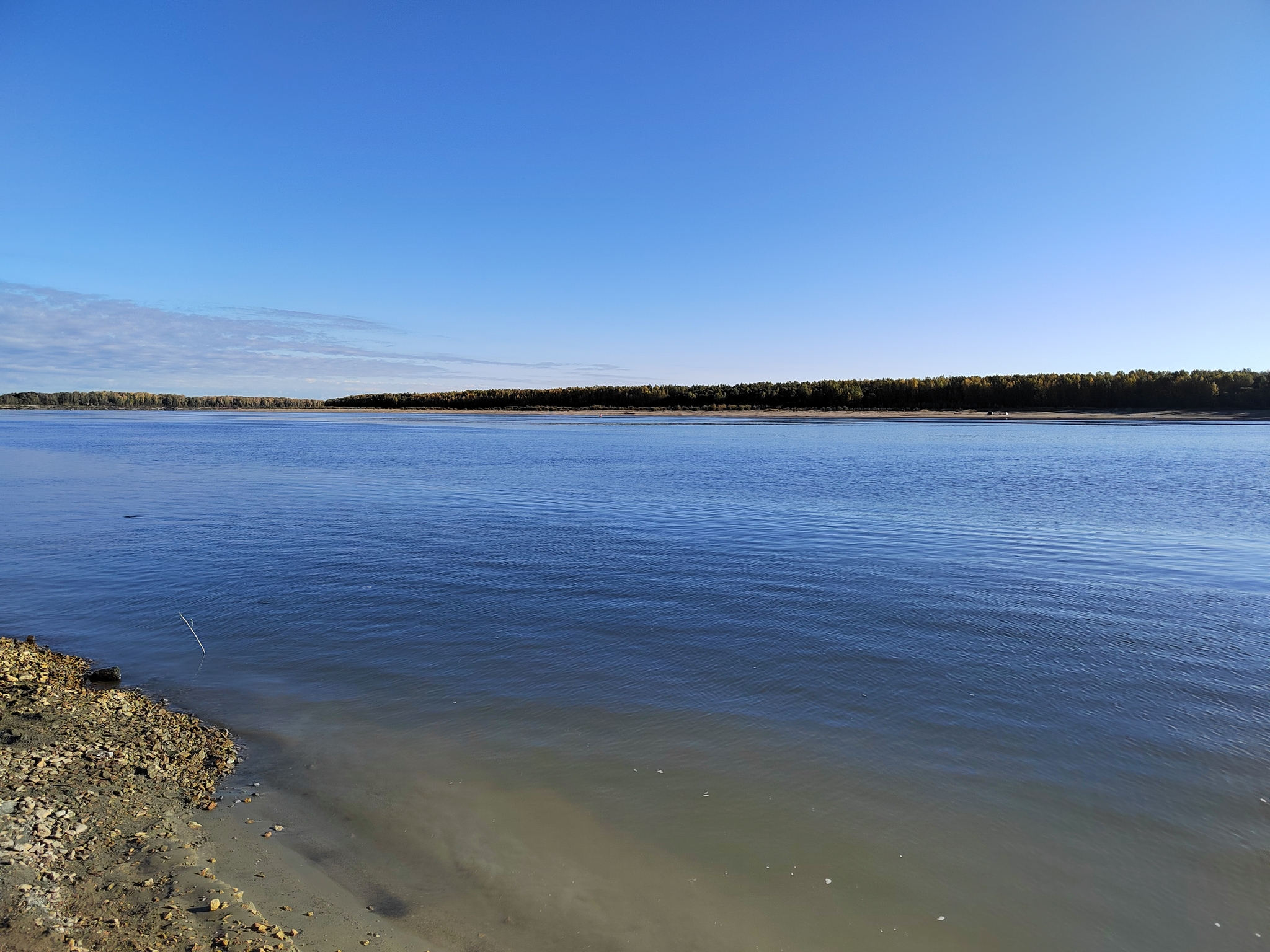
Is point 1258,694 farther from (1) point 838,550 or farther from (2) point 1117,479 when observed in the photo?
(2) point 1117,479

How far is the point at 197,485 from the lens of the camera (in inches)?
909

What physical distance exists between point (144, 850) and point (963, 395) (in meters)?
97.7

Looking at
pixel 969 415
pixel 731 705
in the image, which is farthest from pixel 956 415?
pixel 731 705

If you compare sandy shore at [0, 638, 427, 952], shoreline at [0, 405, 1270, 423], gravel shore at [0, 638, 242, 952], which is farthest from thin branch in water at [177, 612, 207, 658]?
shoreline at [0, 405, 1270, 423]

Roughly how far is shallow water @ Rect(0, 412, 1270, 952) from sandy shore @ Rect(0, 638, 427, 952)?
0.27 metres

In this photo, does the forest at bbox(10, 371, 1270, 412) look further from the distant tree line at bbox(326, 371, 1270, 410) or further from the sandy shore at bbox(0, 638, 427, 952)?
the sandy shore at bbox(0, 638, 427, 952)

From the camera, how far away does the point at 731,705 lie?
6.45 meters

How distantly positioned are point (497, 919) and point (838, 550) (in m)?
10.3

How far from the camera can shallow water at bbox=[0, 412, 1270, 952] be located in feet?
13.3

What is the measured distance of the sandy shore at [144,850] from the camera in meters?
3.41

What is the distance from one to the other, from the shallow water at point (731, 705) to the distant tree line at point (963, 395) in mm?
70932

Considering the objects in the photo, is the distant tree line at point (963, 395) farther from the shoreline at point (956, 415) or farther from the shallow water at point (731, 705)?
the shallow water at point (731, 705)

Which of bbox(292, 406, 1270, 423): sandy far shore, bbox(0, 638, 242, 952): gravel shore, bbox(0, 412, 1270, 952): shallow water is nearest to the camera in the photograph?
bbox(0, 638, 242, 952): gravel shore

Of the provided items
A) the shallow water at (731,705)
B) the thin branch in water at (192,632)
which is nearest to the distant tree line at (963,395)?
the shallow water at (731,705)
